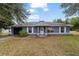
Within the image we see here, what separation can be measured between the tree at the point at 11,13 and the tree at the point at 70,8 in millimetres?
509

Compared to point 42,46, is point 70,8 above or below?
above

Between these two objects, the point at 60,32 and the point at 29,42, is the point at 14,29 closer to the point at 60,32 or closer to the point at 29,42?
the point at 29,42

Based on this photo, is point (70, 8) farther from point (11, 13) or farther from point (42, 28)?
point (11, 13)

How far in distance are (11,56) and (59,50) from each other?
645 millimetres

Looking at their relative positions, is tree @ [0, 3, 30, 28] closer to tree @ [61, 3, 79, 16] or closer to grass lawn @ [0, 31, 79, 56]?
grass lawn @ [0, 31, 79, 56]

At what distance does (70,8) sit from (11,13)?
2.71 ft

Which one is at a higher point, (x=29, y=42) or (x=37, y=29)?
(x=37, y=29)

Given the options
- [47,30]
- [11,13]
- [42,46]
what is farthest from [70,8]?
Answer: [11,13]

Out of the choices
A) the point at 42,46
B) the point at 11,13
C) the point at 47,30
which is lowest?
the point at 42,46

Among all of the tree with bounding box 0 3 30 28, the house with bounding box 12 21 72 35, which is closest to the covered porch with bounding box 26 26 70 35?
the house with bounding box 12 21 72 35

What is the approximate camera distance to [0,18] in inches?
102

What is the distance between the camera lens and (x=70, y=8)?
101 inches

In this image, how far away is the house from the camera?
8.29 ft

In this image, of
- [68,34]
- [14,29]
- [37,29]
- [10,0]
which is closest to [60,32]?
[68,34]
